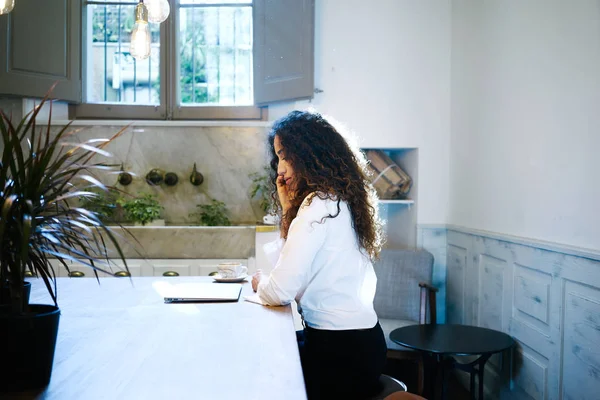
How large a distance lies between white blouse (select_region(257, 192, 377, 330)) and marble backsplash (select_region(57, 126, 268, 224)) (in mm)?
2521

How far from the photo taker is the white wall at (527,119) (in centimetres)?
230

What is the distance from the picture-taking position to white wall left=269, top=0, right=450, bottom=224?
13.1 feet

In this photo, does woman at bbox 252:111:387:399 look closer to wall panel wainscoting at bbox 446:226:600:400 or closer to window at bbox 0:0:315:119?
wall panel wainscoting at bbox 446:226:600:400

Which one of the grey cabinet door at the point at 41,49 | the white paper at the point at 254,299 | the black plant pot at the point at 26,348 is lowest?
the white paper at the point at 254,299

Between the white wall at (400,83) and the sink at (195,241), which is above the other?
the white wall at (400,83)

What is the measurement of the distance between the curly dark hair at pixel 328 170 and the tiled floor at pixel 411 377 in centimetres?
176

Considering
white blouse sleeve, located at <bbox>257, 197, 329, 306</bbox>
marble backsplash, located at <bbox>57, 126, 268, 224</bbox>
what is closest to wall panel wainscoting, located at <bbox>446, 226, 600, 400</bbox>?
white blouse sleeve, located at <bbox>257, 197, 329, 306</bbox>

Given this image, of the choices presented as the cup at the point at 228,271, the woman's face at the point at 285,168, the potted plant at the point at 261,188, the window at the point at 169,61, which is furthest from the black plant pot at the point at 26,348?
the window at the point at 169,61

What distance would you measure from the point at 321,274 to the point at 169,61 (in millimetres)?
3113

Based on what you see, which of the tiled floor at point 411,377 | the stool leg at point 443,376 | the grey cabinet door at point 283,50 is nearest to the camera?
the stool leg at point 443,376

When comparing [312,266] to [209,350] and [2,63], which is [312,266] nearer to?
[209,350]

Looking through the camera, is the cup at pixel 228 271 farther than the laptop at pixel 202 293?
Yes

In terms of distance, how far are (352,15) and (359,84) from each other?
1.50 feet

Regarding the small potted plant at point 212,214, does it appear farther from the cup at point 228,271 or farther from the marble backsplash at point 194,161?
the cup at point 228,271
